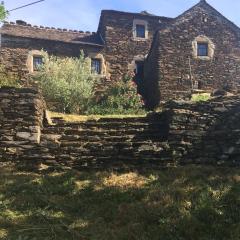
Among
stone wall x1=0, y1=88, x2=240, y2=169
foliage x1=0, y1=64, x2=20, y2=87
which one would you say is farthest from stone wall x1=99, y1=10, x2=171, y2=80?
stone wall x1=0, y1=88, x2=240, y2=169

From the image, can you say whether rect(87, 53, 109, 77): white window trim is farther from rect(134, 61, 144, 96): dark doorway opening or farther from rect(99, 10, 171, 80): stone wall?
rect(134, 61, 144, 96): dark doorway opening

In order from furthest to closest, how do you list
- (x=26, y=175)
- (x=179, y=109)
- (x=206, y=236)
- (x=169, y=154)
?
1. (x=179, y=109)
2. (x=169, y=154)
3. (x=26, y=175)
4. (x=206, y=236)

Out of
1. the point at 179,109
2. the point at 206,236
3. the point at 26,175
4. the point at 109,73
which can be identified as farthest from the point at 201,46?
the point at 206,236

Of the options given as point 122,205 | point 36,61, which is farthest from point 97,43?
point 122,205

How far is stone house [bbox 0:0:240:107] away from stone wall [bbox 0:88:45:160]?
42.0 ft

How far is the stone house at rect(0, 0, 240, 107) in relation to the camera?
2700 centimetres

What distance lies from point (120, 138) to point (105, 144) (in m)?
0.58

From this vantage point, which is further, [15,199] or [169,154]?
[169,154]

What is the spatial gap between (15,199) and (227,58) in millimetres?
19753

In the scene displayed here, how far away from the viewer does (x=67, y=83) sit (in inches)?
914

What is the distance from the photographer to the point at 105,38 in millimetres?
30328

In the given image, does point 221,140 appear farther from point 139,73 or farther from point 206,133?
point 139,73

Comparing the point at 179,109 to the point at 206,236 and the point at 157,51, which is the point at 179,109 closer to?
the point at 206,236

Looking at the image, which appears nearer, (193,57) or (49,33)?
(193,57)
